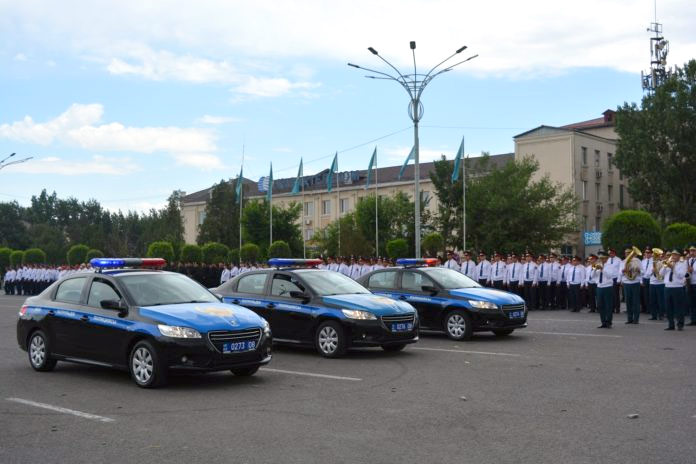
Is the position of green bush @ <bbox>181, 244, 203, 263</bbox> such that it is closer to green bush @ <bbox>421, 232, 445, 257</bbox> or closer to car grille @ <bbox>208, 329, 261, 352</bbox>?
green bush @ <bbox>421, 232, 445, 257</bbox>

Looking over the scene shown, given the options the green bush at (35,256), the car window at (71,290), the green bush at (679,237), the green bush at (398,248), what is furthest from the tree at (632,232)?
the green bush at (35,256)

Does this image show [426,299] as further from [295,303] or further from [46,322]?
[46,322]

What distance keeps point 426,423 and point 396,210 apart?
58.1 meters

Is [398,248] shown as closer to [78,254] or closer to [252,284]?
[252,284]

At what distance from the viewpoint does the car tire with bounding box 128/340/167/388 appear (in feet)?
33.3

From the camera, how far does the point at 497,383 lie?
10.6 m

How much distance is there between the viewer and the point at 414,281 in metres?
16.8

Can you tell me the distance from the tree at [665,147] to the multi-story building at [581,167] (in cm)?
269

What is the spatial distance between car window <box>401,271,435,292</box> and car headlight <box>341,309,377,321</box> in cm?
352

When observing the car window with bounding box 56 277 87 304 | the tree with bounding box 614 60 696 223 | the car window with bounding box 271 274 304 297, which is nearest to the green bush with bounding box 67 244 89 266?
the tree with bounding box 614 60 696 223

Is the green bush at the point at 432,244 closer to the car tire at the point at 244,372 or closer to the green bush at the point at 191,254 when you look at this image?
the green bush at the point at 191,254

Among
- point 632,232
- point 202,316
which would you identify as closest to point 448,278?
point 202,316

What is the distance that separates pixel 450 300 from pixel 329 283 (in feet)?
10.1

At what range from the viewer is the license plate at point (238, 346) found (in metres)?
10.3
